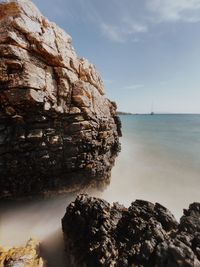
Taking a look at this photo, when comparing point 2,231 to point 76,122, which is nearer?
point 2,231

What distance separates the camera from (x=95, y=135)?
1462 cm

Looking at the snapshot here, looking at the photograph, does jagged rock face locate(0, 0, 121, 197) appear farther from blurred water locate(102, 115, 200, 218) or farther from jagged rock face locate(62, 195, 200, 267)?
blurred water locate(102, 115, 200, 218)

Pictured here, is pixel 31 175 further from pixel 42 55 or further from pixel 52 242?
pixel 42 55

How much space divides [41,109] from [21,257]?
26.1 feet

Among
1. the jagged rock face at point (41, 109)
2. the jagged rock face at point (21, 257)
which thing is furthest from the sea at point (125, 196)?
the jagged rock face at point (41, 109)

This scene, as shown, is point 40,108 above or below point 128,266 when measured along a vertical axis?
above

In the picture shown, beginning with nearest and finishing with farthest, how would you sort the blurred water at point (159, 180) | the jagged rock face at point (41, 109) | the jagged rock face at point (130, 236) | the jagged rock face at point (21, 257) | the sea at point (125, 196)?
the jagged rock face at point (130, 236) < the jagged rock face at point (21, 257) < the sea at point (125, 196) < the jagged rock face at point (41, 109) < the blurred water at point (159, 180)

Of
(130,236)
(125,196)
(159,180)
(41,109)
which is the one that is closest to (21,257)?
(130,236)

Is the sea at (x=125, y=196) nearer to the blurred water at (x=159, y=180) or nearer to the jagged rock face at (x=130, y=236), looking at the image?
the blurred water at (x=159, y=180)

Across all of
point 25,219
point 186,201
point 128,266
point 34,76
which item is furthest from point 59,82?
point 186,201

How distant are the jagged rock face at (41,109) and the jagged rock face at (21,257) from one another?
445 cm

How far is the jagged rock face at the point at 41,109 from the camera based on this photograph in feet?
36.9

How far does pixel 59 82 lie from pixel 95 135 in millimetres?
4823

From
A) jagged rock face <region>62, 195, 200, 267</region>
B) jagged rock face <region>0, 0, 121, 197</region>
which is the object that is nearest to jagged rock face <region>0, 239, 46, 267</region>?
jagged rock face <region>62, 195, 200, 267</region>
